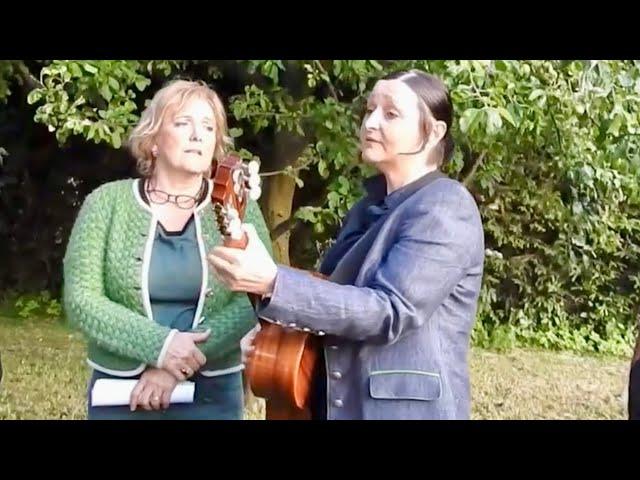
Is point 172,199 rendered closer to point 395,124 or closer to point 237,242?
point 237,242

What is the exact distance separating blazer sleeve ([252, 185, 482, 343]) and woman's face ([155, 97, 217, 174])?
0.44m

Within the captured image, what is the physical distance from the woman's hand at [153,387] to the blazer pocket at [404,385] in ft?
1.55

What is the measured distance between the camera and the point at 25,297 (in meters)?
3.73

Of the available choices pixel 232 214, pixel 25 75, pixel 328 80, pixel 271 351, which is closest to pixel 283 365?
pixel 271 351

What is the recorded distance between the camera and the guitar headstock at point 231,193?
157 cm

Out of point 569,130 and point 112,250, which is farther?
point 569,130

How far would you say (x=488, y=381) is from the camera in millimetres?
4258

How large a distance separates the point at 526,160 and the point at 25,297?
6.56 feet

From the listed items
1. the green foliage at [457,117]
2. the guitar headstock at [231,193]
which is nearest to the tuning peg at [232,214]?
the guitar headstock at [231,193]

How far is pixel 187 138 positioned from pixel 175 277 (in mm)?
277
